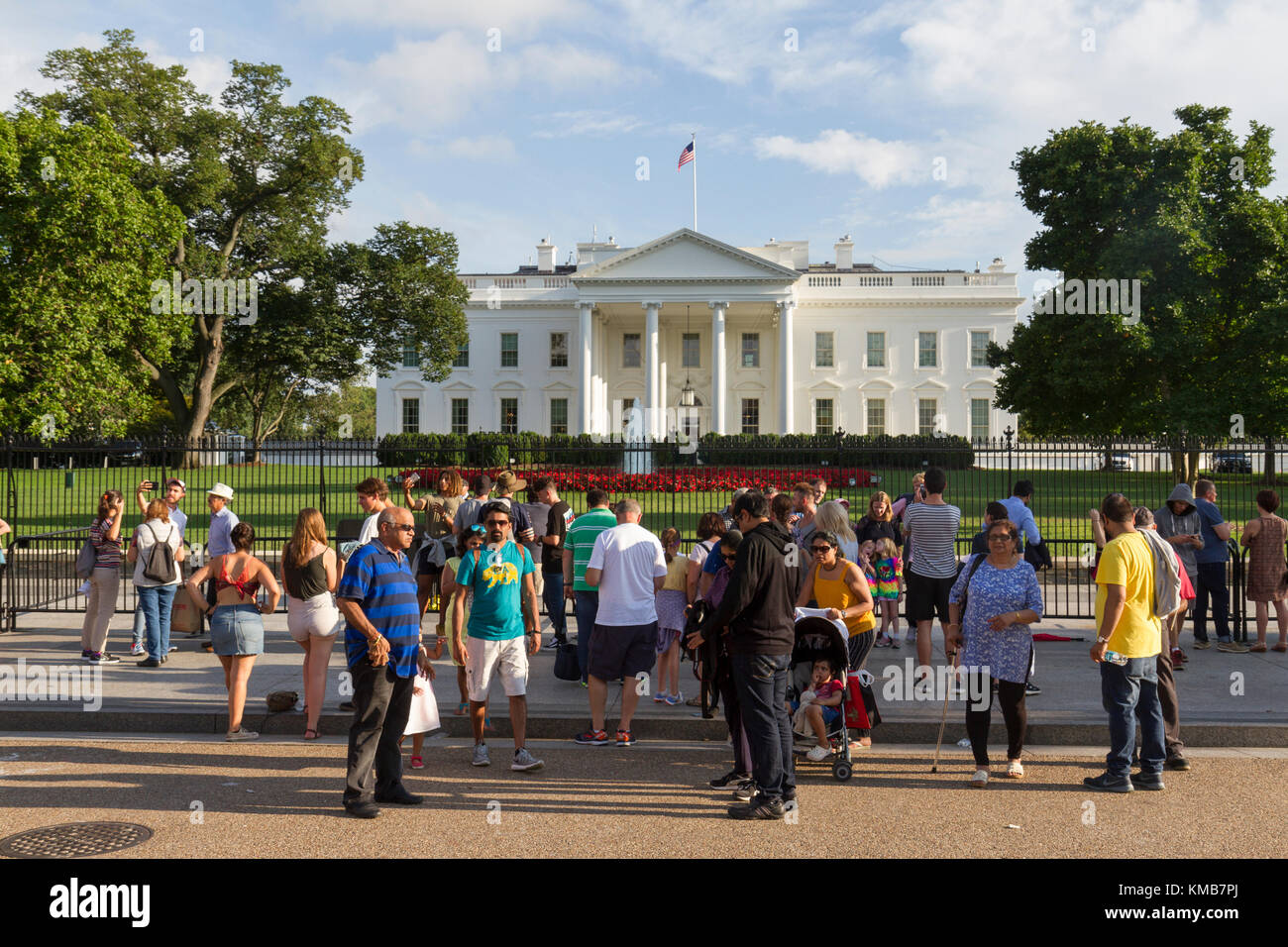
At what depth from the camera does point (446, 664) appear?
378 inches

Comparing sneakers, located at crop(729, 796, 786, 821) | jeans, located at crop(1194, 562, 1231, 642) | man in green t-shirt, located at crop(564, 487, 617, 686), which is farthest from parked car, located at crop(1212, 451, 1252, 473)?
sneakers, located at crop(729, 796, 786, 821)

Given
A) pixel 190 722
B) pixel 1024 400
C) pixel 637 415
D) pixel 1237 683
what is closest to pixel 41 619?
pixel 190 722

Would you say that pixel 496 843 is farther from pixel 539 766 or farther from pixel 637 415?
pixel 637 415

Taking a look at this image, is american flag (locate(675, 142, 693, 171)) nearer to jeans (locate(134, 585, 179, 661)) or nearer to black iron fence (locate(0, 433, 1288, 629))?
black iron fence (locate(0, 433, 1288, 629))

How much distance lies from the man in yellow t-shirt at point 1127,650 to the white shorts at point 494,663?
370 centimetres

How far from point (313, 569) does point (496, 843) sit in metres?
2.88

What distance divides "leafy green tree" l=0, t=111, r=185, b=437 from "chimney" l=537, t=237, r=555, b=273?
39686 millimetres

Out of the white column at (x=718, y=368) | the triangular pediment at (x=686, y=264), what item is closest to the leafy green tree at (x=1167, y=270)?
the triangular pediment at (x=686, y=264)

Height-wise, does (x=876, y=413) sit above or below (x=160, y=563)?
above

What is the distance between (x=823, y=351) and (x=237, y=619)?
54850 millimetres

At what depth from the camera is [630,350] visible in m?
60.8

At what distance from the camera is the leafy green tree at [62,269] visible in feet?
85.8

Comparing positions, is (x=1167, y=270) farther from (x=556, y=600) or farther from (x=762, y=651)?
(x=762, y=651)

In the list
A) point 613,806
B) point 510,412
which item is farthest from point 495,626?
point 510,412
